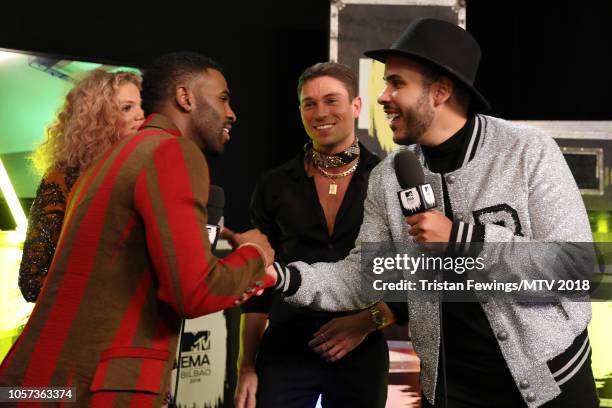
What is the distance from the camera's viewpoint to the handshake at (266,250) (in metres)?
2.18

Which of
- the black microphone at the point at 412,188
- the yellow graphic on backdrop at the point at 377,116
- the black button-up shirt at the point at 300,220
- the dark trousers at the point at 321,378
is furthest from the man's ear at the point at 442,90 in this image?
the yellow graphic on backdrop at the point at 377,116

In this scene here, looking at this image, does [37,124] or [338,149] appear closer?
[338,149]

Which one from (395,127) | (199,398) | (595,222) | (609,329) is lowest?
(199,398)

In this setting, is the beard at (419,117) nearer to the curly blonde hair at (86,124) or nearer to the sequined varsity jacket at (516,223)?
the sequined varsity jacket at (516,223)

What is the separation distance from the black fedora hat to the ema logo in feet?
7.75

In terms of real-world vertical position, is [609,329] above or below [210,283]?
below

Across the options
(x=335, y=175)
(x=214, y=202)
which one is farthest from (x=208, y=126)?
(x=335, y=175)

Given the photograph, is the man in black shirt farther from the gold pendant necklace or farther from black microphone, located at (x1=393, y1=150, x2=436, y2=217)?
black microphone, located at (x1=393, y1=150, x2=436, y2=217)

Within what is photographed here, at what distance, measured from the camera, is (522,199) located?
203 cm

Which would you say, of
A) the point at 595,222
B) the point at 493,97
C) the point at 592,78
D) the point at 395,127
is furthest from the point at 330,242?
the point at 592,78

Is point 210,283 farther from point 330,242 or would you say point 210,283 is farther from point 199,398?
point 199,398

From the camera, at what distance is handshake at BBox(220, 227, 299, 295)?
2.18 meters

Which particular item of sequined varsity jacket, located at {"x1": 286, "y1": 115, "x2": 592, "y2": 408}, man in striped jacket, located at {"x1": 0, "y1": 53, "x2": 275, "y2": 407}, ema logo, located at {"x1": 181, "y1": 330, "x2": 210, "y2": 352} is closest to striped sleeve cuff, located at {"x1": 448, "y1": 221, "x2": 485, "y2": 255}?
sequined varsity jacket, located at {"x1": 286, "y1": 115, "x2": 592, "y2": 408}

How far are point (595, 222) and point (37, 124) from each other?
123 inches
